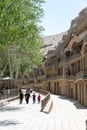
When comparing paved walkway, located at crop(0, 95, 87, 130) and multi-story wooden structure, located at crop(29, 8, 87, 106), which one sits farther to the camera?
multi-story wooden structure, located at crop(29, 8, 87, 106)

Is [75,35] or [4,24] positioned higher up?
[75,35]

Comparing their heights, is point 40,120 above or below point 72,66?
below

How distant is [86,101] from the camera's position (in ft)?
146

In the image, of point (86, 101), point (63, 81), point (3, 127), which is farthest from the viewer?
point (63, 81)

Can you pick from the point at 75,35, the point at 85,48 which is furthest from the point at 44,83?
the point at 85,48

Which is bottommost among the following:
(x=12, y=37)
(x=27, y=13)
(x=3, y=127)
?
(x=3, y=127)

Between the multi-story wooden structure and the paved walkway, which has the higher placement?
the multi-story wooden structure

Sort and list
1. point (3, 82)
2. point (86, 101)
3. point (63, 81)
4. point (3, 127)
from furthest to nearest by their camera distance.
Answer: point (63, 81), point (3, 82), point (86, 101), point (3, 127)

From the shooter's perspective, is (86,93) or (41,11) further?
(86,93)

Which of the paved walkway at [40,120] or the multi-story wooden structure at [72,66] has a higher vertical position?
the multi-story wooden structure at [72,66]

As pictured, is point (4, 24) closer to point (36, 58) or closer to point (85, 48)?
point (85, 48)

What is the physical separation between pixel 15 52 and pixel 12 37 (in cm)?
3249

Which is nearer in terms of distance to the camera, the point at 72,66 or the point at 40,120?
the point at 40,120

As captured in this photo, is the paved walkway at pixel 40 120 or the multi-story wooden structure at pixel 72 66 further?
the multi-story wooden structure at pixel 72 66
